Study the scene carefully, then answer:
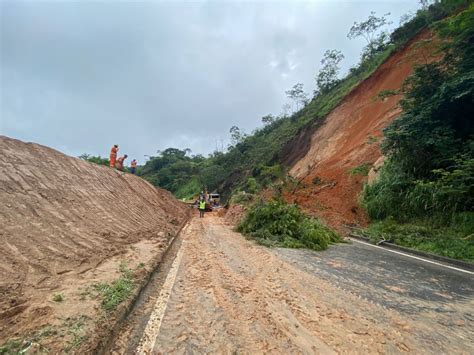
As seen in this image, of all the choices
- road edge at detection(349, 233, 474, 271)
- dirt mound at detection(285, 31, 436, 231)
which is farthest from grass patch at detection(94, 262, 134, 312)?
dirt mound at detection(285, 31, 436, 231)

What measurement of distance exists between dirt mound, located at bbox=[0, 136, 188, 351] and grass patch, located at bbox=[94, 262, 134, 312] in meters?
0.16

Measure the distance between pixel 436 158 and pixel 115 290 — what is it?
36.1ft

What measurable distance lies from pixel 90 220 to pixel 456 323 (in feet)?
27.2

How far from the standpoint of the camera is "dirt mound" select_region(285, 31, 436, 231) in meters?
13.5

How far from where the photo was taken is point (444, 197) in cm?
866

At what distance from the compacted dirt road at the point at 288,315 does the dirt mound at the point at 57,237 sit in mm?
874

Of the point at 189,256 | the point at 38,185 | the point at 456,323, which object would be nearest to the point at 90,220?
the point at 38,185

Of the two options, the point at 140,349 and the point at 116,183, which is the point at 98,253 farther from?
the point at 116,183

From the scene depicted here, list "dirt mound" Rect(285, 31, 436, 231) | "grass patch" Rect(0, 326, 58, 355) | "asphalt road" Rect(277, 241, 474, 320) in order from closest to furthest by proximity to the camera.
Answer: "grass patch" Rect(0, 326, 58, 355), "asphalt road" Rect(277, 241, 474, 320), "dirt mound" Rect(285, 31, 436, 231)

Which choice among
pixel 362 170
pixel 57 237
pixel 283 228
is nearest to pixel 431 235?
pixel 283 228

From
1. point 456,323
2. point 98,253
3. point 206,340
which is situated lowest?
point 456,323

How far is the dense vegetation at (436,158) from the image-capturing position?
807 cm

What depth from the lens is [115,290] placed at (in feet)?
12.9

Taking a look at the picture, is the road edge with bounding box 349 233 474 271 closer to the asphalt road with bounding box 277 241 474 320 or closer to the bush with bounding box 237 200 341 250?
the asphalt road with bounding box 277 241 474 320
